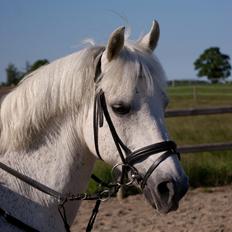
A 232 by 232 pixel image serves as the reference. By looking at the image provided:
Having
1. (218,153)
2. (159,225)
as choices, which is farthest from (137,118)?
(218,153)

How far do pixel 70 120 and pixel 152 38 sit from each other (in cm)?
65

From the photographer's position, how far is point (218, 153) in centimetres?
861

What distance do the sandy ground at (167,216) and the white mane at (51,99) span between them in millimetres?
3240

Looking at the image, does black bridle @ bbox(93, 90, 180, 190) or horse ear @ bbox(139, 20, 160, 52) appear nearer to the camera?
black bridle @ bbox(93, 90, 180, 190)

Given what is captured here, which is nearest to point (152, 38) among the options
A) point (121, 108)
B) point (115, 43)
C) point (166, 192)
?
point (115, 43)

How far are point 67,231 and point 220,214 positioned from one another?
158 inches

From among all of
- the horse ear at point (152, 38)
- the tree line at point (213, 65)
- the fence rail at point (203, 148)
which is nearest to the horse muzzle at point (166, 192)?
the horse ear at point (152, 38)

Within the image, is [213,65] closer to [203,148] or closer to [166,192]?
[203,148]

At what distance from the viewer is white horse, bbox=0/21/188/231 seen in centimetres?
242

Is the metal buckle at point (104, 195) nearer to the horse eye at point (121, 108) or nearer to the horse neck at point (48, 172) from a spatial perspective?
the horse neck at point (48, 172)

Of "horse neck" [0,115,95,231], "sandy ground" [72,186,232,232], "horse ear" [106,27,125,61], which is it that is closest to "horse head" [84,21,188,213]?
"horse ear" [106,27,125,61]

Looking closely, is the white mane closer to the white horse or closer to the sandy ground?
the white horse

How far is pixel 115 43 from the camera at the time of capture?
8.09 feet

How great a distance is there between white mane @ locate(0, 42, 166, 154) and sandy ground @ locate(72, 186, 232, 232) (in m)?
3.24
